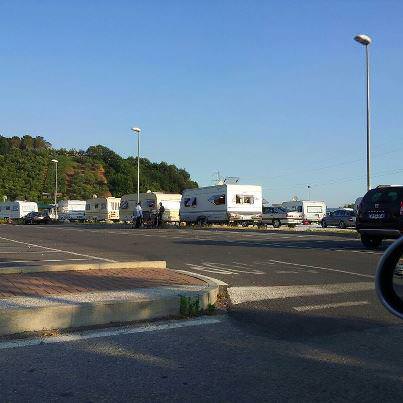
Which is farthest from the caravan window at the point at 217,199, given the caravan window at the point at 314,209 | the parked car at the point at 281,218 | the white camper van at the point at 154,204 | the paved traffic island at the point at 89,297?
the paved traffic island at the point at 89,297

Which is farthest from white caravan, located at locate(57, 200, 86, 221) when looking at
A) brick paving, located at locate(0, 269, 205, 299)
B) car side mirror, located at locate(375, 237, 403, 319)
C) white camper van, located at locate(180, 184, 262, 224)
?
car side mirror, located at locate(375, 237, 403, 319)

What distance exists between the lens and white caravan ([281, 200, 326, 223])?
44.3 meters

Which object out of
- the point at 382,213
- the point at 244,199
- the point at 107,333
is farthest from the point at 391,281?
the point at 244,199

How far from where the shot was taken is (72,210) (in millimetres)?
59656

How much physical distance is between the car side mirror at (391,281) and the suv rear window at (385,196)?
1247 centimetres

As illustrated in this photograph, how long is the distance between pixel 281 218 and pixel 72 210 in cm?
2722

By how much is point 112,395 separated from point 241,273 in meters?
6.85

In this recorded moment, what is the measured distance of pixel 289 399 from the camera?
400 cm

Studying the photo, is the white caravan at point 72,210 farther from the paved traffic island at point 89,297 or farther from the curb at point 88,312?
the curb at point 88,312

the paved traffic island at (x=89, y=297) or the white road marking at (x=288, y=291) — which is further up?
the paved traffic island at (x=89, y=297)

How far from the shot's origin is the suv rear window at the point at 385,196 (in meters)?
14.9

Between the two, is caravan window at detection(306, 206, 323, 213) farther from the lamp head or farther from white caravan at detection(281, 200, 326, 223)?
the lamp head

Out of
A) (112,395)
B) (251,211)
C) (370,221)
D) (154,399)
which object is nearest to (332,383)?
(154,399)

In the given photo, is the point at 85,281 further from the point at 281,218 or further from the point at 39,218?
the point at 39,218
